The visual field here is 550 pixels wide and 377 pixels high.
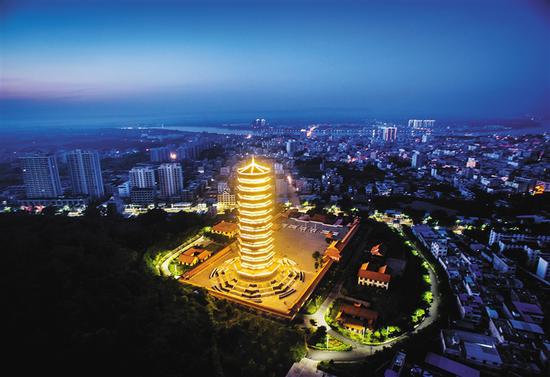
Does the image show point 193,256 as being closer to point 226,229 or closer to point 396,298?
point 226,229

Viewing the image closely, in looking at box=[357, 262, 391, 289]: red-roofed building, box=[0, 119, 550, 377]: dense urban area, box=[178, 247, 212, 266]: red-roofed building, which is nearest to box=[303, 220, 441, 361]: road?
box=[0, 119, 550, 377]: dense urban area

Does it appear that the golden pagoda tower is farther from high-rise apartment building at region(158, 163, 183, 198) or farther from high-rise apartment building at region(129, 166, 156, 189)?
high-rise apartment building at region(129, 166, 156, 189)

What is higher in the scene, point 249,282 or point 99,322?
point 99,322

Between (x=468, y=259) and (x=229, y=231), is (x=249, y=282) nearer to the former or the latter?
(x=229, y=231)

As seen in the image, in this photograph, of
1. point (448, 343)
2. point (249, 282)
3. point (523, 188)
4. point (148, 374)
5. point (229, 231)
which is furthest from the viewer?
point (523, 188)

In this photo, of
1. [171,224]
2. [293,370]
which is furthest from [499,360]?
[171,224]

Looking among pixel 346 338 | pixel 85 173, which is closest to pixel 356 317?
pixel 346 338

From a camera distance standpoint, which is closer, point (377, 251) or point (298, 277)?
point (298, 277)

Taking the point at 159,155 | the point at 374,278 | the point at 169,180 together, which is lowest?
the point at 374,278
